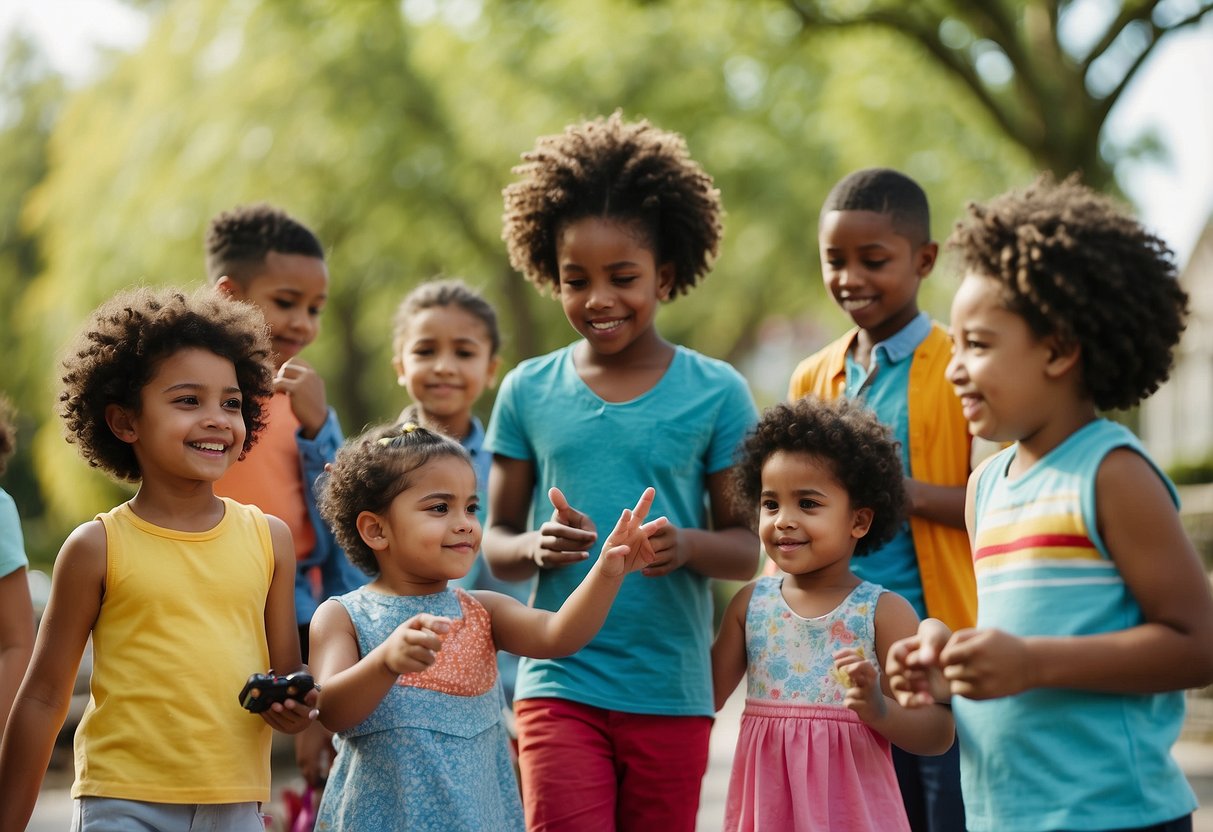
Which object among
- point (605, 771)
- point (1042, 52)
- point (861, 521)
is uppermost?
point (1042, 52)

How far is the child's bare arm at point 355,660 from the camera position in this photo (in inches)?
122

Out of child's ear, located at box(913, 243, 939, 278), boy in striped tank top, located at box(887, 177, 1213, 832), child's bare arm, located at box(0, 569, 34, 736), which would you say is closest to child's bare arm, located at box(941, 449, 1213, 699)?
boy in striped tank top, located at box(887, 177, 1213, 832)

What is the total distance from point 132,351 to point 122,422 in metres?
0.18

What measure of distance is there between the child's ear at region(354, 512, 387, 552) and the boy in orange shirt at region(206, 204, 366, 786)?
66 cm

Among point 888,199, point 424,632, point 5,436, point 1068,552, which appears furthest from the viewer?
point 5,436

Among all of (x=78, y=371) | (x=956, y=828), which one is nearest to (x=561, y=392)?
(x=78, y=371)

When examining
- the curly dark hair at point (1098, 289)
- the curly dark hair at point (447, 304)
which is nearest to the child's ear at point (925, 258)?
the curly dark hair at point (1098, 289)

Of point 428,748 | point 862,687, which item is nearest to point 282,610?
point 428,748

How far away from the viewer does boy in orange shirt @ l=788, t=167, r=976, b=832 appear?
3.88 meters

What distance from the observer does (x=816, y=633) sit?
11.8 ft

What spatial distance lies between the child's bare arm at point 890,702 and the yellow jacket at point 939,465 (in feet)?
1.10

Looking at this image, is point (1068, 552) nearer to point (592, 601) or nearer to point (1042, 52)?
point (592, 601)

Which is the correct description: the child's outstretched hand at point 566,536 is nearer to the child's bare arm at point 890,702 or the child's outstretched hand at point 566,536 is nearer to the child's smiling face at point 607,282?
the child's smiling face at point 607,282

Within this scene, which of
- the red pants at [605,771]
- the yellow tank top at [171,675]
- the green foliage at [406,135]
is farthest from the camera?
the green foliage at [406,135]
